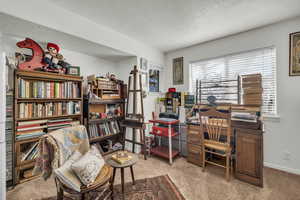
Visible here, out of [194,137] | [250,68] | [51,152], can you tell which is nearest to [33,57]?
[51,152]

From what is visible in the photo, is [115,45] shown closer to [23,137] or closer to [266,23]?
[23,137]

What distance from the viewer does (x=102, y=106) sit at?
2826 millimetres

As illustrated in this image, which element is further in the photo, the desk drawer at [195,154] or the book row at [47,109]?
the desk drawer at [195,154]

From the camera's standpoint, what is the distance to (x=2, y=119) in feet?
4.38

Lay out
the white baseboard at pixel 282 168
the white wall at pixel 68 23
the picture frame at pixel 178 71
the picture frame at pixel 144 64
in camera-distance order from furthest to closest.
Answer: the picture frame at pixel 178 71
the picture frame at pixel 144 64
the white baseboard at pixel 282 168
the white wall at pixel 68 23

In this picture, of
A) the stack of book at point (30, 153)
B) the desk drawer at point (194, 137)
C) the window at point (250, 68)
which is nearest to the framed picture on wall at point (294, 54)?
the window at point (250, 68)

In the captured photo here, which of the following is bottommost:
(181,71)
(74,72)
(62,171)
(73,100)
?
(62,171)

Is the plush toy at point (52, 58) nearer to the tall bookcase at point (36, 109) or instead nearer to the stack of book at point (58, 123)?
the tall bookcase at point (36, 109)

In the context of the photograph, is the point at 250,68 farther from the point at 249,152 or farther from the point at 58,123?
the point at 58,123

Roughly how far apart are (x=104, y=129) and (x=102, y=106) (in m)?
0.50

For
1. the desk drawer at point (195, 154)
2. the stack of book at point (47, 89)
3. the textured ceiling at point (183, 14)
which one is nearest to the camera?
the textured ceiling at point (183, 14)

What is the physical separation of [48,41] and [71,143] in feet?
6.00

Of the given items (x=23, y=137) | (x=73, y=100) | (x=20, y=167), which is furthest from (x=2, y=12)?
(x=20, y=167)

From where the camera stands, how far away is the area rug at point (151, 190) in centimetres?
163
